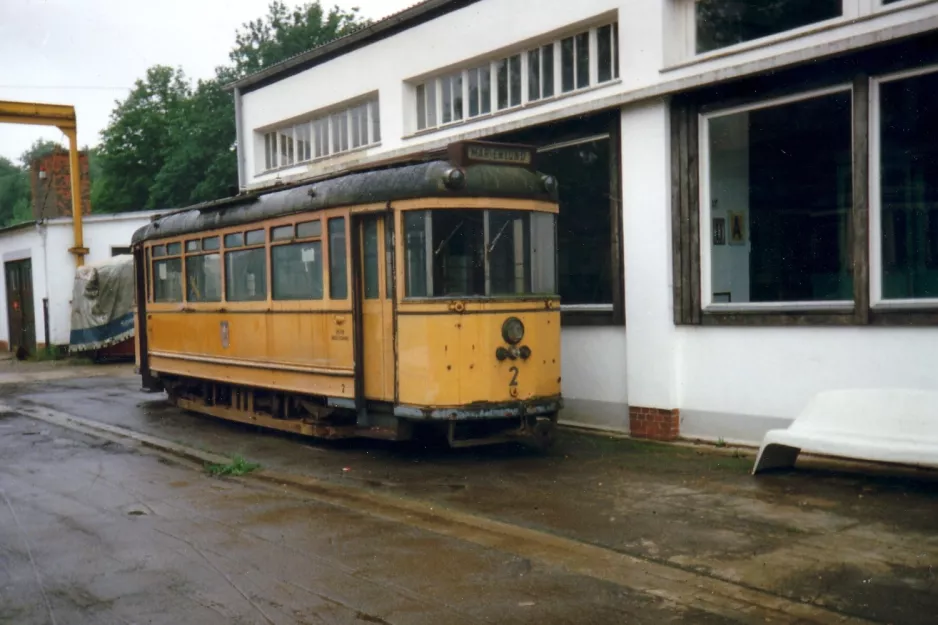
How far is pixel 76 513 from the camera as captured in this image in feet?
25.7

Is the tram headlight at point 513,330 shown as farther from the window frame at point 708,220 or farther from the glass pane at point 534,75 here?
the glass pane at point 534,75

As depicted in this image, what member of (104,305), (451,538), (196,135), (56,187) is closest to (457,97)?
(451,538)

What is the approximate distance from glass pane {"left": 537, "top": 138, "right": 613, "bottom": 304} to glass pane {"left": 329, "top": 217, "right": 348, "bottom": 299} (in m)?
2.93

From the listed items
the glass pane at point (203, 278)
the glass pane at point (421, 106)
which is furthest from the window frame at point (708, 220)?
the glass pane at point (203, 278)

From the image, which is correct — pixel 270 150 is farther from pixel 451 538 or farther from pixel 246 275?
pixel 451 538

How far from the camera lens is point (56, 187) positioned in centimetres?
3469

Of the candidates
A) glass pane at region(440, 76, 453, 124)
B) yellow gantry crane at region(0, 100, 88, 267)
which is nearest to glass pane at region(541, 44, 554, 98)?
glass pane at region(440, 76, 453, 124)

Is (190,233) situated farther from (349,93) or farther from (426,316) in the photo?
(426,316)

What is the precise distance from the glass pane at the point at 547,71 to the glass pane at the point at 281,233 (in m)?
3.97

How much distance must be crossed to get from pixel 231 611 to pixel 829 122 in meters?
7.25

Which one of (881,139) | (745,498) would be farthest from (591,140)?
(745,498)

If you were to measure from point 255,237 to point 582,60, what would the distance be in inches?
184

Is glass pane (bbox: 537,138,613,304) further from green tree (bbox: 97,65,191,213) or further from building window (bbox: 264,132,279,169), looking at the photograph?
green tree (bbox: 97,65,191,213)

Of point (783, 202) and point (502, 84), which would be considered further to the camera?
point (502, 84)
